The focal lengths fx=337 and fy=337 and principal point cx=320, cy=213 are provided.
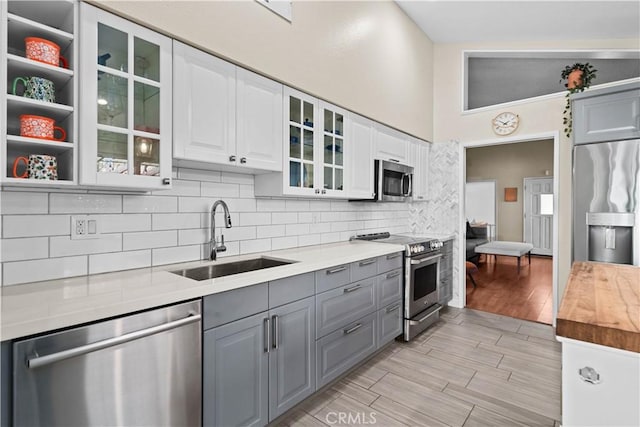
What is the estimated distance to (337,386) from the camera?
2.40m

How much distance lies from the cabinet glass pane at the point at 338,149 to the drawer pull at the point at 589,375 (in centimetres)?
224

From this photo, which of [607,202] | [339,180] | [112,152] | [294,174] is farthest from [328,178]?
[607,202]

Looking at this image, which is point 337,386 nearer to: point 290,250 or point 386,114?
point 290,250

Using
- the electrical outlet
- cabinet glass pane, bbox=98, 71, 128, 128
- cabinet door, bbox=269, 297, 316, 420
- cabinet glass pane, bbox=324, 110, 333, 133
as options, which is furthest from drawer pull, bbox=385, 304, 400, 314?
cabinet glass pane, bbox=98, 71, 128, 128

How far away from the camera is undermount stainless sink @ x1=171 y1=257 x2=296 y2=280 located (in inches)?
77.9

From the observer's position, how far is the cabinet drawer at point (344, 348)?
2.17m

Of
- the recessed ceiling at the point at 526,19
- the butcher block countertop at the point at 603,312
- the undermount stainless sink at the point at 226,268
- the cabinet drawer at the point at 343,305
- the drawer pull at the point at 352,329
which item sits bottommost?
the drawer pull at the point at 352,329

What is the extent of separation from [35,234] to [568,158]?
4.44 m

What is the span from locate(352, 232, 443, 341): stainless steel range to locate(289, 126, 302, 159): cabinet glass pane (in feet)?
4.28

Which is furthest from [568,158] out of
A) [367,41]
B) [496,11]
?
Answer: [367,41]

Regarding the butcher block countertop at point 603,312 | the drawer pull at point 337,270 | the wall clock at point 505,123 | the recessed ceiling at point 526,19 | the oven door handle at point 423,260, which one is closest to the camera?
the butcher block countertop at point 603,312

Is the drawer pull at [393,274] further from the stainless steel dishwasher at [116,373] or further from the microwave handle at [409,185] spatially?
the stainless steel dishwasher at [116,373]

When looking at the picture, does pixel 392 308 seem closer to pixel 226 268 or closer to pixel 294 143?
pixel 226 268

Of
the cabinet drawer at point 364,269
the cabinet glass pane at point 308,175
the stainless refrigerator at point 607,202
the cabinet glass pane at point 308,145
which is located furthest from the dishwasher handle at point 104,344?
the stainless refrigerator at point 607,202
